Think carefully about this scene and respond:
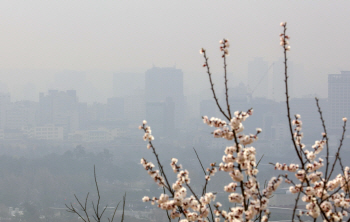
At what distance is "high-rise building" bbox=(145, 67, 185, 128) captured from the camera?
40.7m

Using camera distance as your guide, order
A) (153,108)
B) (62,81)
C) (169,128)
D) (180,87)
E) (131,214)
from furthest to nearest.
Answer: (62,81)
(180,87)
(153,108)
(169,128)
(131,214)

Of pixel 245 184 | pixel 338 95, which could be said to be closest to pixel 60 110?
pixel 338 95

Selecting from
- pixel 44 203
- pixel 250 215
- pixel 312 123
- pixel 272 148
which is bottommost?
pixel 44 203

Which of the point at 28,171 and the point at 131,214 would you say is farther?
the point at 28,171

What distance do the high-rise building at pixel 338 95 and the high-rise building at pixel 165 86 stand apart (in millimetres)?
14364

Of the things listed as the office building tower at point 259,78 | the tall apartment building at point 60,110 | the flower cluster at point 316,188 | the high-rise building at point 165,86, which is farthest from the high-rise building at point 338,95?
the flower cluster at point 316,188

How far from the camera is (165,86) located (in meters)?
42.1

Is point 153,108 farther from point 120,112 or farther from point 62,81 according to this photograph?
point 62,81

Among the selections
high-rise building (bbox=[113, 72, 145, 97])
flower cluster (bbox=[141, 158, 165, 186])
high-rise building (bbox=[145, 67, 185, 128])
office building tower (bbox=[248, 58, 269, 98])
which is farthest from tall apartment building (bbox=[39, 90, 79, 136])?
flower cluster (bbox=[141, 158, 165, 186])

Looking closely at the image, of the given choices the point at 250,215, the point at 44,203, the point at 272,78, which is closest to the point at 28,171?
the point at 44,203

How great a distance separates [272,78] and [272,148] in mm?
8960

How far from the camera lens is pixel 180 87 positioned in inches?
1668

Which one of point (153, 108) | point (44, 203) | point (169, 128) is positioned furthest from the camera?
point (153, 108)

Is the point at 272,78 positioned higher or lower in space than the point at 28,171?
higher
